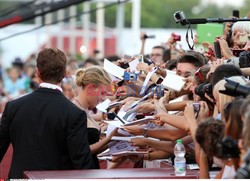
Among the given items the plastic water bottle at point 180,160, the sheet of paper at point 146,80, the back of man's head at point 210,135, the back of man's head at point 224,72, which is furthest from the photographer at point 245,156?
the sheet of paper at point 146,80

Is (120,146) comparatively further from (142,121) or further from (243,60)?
(243,60)

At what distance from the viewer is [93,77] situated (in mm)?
9719

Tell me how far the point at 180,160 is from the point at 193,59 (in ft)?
6.50

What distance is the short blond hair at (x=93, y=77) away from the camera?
969cm

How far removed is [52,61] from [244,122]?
265 cm

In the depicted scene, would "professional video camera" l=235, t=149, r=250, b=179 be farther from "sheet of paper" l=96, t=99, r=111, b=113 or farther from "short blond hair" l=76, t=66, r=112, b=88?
"sheet of paper" l=96, t=99, r=111, b=113

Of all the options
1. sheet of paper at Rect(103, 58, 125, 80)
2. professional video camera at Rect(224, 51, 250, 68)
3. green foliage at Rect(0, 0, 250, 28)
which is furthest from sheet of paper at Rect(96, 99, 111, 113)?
green foliage at Rect(0, 0, 250, 28)

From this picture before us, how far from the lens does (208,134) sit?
730 cm

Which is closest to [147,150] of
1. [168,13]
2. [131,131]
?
[131,131]

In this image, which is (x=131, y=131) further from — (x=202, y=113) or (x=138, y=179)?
(x=138, y=179)

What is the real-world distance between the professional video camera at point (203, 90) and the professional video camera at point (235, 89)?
92 cm

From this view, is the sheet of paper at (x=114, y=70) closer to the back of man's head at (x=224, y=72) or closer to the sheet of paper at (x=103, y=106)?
the sheet of paper at (x=103, y=106)

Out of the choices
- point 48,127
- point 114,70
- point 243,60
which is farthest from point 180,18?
point 114,70

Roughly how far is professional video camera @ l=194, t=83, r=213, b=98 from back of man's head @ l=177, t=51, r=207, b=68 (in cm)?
154
